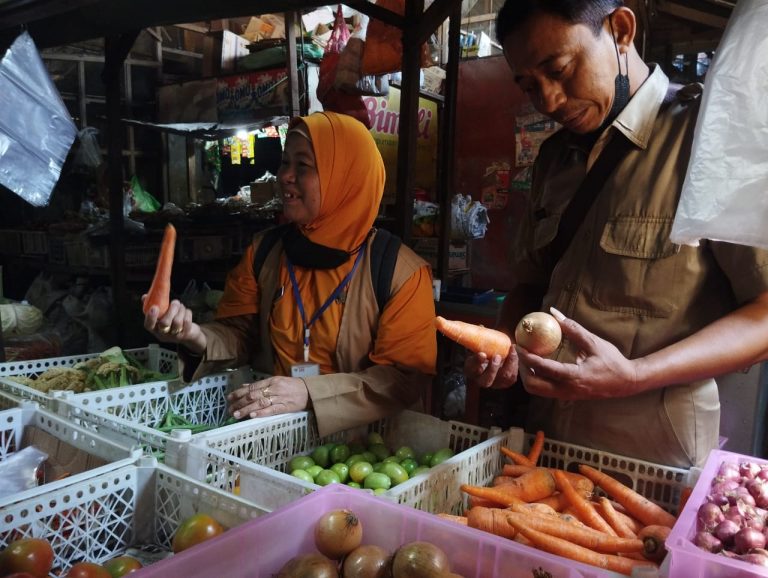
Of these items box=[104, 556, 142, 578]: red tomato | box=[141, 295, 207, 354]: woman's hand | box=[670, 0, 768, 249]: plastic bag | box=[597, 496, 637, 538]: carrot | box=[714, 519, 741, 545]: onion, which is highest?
box=[670, 0, 768, 249]: plastic bag

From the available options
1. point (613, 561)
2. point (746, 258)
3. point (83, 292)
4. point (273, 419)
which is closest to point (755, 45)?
point (746, 258)

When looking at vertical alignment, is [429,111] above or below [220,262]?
above

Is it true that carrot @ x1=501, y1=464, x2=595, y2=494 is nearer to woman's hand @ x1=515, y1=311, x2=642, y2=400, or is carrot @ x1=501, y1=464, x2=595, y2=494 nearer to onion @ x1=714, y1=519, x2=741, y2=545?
woman's hand @ x1=515, y1=311, x2=642, y2=400

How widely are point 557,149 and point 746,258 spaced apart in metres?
0.75

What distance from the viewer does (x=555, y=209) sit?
6.40 feet

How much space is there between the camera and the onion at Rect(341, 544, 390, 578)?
1107 mm

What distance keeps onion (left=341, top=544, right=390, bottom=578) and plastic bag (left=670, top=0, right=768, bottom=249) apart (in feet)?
2.76

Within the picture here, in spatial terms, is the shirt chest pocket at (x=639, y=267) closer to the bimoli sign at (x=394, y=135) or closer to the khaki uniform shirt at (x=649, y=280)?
the khaki uniform shirt at (x=649, y=280)

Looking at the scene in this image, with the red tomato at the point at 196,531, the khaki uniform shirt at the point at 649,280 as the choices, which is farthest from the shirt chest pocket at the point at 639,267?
the red tomato at the point at 196,531

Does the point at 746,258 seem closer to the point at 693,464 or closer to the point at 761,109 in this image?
the point at 761,109

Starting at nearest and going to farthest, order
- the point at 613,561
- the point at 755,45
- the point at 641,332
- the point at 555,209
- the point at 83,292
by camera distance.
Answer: the point at 755,45 < the point at 613,561 < the point at 641,332 < the point at 555,209 < the point at 83,292

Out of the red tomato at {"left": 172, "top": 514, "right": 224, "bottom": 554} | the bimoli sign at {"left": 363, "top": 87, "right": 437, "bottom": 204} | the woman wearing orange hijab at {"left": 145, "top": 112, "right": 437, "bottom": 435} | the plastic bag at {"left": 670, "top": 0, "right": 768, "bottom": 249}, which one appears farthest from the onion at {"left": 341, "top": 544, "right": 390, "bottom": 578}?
the bimoli sign at {"left": 363, "top": 87, "right": 437, "bottom": 204}

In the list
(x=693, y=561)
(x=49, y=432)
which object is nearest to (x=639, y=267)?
(x=693, y=561)

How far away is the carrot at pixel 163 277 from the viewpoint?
2.02 m
